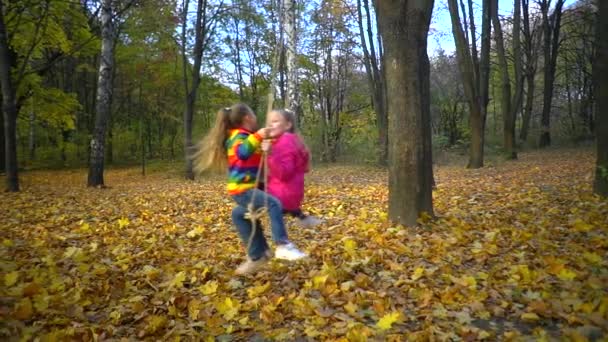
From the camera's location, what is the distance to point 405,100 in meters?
5.71

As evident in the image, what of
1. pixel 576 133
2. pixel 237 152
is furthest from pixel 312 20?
pixel 237 152

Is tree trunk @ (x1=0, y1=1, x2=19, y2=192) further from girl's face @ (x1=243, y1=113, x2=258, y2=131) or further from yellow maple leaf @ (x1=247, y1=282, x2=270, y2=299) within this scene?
yellow maple leaf @ (x1=247, y1=282, x2=270, y2=299)

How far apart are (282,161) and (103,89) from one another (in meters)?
10.8

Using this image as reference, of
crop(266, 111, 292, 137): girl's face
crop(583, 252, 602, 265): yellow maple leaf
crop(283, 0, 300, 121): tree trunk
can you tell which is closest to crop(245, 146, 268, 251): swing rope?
crop(266, 111, 292, 137): girl's face

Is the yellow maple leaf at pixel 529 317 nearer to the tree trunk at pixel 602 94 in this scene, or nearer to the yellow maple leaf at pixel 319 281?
the yellow maple leaf at pixel 319 281

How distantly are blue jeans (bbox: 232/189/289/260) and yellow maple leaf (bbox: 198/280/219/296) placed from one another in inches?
21.9

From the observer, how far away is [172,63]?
26.1 meters

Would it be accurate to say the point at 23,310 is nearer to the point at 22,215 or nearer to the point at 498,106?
the point at 22,215

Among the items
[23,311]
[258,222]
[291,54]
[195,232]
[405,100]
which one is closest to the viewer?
[23,311]

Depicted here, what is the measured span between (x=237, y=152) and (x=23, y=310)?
204cm

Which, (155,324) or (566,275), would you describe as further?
(566,275)

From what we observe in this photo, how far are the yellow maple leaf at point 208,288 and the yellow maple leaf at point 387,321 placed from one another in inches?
61.6

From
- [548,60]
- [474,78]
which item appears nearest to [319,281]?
[474,78]

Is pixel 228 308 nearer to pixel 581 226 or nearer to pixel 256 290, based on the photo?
pixel 256 290
